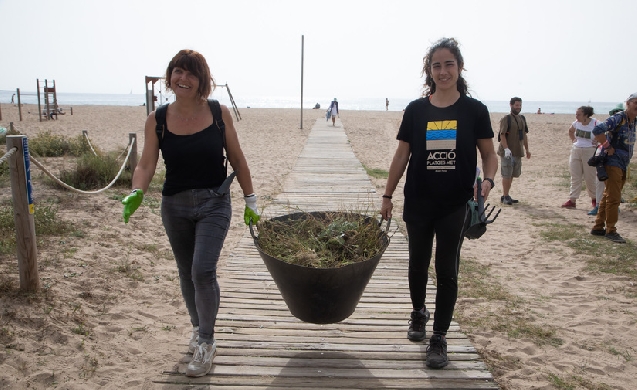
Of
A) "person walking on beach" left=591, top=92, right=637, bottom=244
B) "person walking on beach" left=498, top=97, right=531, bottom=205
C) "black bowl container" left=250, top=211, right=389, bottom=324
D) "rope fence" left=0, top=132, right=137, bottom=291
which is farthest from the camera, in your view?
"person walking on beach" left=498, top=97, right=531, bottom=205

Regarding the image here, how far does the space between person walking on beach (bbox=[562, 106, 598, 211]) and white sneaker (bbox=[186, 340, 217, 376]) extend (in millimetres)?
6650

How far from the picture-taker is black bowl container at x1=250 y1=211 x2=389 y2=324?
2365 millimetres

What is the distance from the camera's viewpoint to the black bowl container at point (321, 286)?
2365 millimetres

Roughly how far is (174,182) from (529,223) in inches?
215

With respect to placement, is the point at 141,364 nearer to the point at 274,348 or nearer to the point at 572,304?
the point at 274,348

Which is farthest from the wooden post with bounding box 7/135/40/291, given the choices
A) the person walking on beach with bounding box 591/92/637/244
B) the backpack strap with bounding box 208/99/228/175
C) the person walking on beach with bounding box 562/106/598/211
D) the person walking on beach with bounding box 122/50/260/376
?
the person walking on beach with bounding box 562/106/598/211

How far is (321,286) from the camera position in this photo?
7.87ft

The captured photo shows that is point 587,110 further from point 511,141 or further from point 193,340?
point 193,340

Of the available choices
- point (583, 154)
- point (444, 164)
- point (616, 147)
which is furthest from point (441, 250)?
point (583, 154)

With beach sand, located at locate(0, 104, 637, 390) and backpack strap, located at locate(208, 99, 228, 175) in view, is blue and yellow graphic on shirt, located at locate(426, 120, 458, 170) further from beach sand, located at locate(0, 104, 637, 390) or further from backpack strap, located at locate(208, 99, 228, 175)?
beach sand, located at locate(0, 104, 637, 390)

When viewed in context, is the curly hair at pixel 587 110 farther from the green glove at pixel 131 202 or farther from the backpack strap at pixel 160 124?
the green glove at pixel 131 202

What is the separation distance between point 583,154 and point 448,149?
5.81m

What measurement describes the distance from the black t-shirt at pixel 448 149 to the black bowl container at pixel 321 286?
16.0 inches

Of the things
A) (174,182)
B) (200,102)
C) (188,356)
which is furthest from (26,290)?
(200,102)
